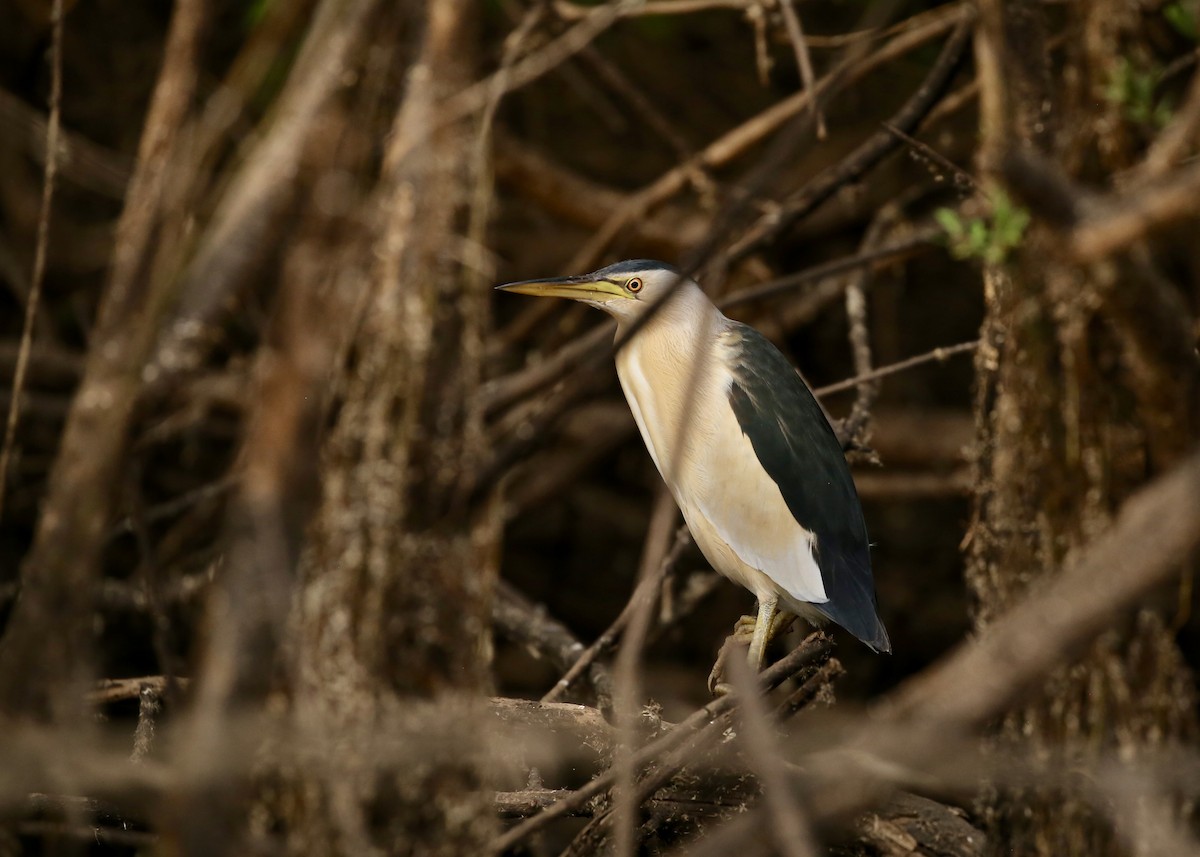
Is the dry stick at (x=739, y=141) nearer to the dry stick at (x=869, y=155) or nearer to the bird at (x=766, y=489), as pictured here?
the dry stick at (x=869, y=155)

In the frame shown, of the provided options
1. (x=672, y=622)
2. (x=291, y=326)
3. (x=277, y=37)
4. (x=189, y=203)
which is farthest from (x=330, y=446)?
(x=672, y=622)

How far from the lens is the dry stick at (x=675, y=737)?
130 cm

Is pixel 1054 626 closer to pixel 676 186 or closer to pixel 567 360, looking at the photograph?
pixel 567 360

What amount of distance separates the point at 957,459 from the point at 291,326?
2265mm

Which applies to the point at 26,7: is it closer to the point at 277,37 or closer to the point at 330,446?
the point at 277,37

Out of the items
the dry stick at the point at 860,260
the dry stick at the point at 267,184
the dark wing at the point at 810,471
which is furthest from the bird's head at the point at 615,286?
the dry stick at the point at 267,184

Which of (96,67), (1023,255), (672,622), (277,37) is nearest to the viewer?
(277,37)

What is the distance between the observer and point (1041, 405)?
154 cm

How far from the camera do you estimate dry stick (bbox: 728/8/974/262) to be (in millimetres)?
2107

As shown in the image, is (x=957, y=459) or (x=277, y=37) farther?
(x=957, y=459)

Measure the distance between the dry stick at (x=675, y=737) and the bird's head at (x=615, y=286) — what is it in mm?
869

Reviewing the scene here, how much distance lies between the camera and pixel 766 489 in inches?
85.8

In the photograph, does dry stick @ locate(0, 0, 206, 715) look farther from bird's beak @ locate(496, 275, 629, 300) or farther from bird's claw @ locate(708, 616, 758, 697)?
bird's beak @ locate(496, 275, 629, 300)

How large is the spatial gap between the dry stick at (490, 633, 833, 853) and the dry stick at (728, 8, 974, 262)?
0.92 m
